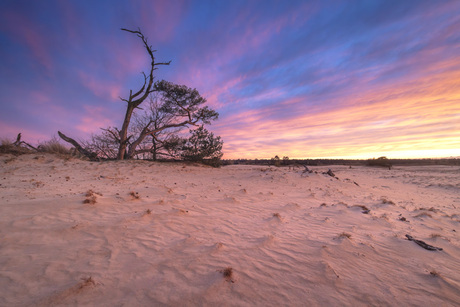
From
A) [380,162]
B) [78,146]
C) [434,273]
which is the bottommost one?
[434,273]

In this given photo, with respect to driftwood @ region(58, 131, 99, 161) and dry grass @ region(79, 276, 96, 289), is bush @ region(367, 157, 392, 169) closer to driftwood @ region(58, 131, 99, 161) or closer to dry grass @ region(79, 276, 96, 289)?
dry grass @ region(79, 276, 96, 289)

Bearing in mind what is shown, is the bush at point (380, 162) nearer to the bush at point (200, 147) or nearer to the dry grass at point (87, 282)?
the bush at point (200, 147)

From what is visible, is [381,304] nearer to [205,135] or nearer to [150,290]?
[150,290]

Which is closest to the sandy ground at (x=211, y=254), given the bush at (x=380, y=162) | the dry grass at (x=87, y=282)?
the dry grass at (x=87, y=282)

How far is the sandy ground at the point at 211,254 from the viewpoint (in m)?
1.87

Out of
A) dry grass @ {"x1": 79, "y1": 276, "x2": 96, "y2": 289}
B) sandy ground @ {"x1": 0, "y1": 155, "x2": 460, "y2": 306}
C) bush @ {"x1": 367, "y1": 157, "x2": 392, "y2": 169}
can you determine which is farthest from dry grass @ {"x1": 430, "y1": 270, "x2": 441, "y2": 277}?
bush @ {"x1": 367, "y1": 157, "x2": 392, "y2": 169}

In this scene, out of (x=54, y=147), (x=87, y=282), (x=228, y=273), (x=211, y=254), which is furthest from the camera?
(x=54, y=147)

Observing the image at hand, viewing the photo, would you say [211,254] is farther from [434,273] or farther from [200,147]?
[200,147]

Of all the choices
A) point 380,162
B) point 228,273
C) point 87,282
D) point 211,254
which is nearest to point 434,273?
point 228,273

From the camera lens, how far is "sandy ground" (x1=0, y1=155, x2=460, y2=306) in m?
1.87

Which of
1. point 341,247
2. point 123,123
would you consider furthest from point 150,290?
point 123,123

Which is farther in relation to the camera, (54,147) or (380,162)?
(380,162)

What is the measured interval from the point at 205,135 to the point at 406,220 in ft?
41.5

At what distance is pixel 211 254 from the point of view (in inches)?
103
